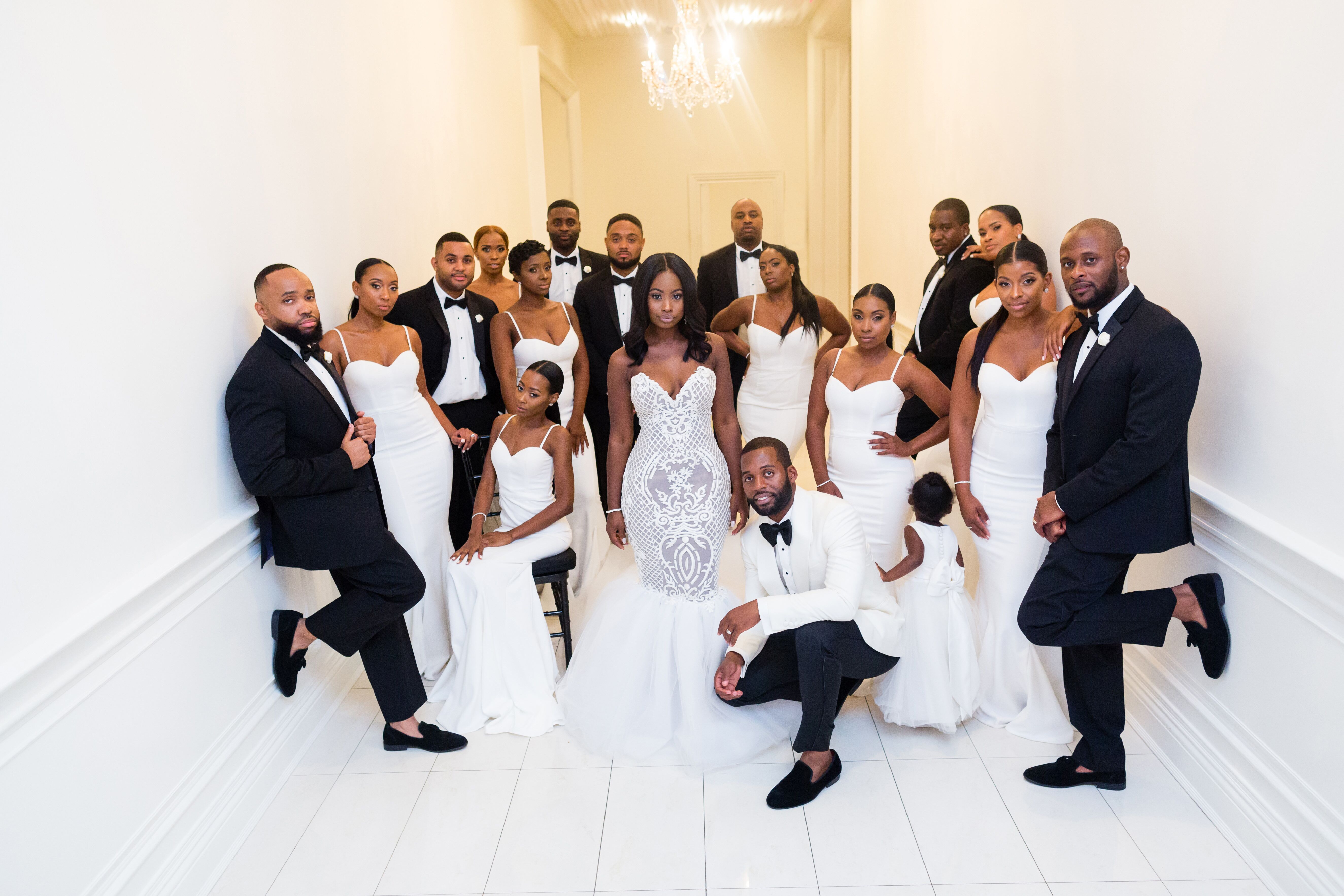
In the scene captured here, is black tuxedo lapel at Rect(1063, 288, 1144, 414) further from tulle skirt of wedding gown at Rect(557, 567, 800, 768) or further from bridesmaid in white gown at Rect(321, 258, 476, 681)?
bridesmaid in white gown at Rect(321, 258, 476, 681)

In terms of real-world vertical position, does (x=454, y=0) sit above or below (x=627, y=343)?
above

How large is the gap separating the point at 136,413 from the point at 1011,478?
2719mm

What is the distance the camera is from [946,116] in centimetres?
541

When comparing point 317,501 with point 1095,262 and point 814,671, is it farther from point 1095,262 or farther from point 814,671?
point 1095,262

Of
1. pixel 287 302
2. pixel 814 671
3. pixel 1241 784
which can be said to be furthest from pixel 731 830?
pixel 287 302

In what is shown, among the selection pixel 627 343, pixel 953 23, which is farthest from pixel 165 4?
pixel 953 23

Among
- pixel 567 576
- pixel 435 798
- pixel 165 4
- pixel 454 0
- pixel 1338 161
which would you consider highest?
pixel 454 0

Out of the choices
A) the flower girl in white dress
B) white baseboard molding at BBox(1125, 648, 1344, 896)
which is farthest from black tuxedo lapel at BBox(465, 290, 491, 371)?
white baseboard molding at BBox(1125, 648, 1344, 896)

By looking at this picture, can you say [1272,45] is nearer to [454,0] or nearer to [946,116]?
[946,116]

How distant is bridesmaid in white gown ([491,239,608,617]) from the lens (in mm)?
4176

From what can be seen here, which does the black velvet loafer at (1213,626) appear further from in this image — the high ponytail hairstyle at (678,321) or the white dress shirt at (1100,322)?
the high ponytail hairstyle at (678,321)

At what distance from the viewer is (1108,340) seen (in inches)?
102

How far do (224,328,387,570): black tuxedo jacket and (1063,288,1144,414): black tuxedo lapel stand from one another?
2.28 m

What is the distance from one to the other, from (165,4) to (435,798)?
8.49ft
